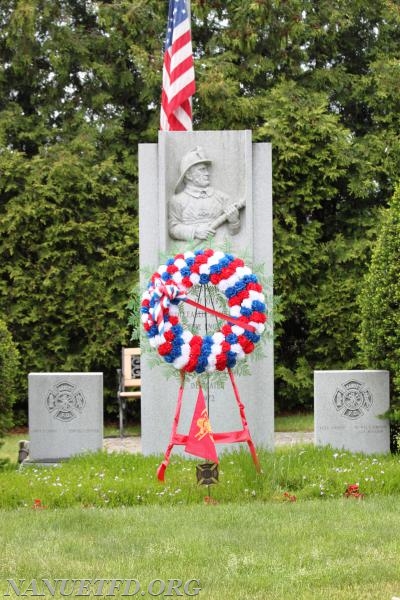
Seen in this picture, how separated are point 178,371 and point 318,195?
5911 mm

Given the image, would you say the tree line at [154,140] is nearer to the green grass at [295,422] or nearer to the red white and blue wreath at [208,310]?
the green grass at [295,422]

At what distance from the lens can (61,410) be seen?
8219 mm

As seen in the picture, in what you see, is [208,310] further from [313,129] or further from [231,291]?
[313,129]

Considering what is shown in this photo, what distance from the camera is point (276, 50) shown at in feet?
45.3

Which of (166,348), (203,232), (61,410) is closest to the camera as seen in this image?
(166,348)

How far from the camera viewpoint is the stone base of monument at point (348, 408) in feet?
26.3

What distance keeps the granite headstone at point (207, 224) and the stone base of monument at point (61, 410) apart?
526 mm

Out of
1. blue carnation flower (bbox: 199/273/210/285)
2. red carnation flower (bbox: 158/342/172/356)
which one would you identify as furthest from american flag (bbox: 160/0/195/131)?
red carnation flower (bbox: 158/342/172/356)

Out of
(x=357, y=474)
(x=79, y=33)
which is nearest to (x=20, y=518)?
(x=357, y=474)

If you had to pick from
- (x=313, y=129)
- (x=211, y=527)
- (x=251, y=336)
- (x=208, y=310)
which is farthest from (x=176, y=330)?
(x=313, y=129)

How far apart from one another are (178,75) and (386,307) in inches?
122

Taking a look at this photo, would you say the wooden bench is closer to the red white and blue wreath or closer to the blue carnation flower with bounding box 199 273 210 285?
the red white and blue wreath

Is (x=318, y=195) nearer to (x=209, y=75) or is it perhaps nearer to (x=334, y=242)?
(x=334, y=242)

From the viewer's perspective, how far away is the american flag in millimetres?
9188
